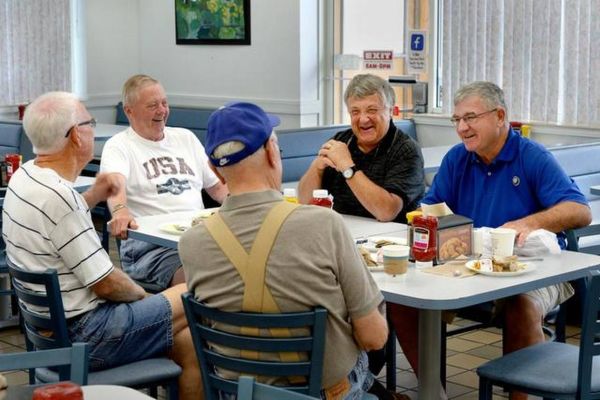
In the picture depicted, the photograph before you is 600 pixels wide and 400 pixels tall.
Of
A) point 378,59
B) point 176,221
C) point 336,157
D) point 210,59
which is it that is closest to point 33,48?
point 210,59

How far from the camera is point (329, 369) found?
279 cm

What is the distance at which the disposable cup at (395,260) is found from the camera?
328cm

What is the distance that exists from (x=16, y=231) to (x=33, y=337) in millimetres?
359

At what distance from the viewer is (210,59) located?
9688 mm

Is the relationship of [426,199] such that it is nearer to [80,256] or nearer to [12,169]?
[80,256]

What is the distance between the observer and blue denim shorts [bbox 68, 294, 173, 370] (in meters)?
3.39

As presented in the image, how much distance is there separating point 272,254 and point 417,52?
19.2 ft

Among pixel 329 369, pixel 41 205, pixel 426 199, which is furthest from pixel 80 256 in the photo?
pixel 426 199

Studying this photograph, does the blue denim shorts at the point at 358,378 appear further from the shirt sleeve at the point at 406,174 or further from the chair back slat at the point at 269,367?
the shirt sleeve at the point at 406,174

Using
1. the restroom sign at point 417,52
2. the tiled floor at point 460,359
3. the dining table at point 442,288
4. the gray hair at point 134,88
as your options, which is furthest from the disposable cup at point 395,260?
the restroom sign at point 417,52

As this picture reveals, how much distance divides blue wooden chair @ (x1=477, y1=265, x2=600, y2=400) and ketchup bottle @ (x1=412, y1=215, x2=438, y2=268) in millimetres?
410

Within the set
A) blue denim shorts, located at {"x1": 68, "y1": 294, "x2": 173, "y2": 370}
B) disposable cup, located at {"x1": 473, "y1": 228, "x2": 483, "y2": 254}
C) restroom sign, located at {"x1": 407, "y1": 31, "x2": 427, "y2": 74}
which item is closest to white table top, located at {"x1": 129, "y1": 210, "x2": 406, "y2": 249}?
disposable cup, located at {"x1": 473, "y1": 228, "x2": 483, "y2": 254}

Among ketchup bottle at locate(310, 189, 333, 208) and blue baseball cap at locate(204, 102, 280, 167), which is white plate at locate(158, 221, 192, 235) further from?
blue baseball cap at locate(204, 102, 280, 167)

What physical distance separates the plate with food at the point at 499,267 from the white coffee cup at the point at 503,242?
7 centimetres
